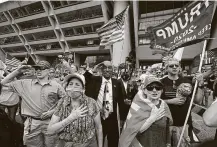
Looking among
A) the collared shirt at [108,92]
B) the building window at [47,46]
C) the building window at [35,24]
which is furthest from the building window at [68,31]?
the collared shirt at [108,92]

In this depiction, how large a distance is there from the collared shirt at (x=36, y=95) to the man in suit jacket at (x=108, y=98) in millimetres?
870

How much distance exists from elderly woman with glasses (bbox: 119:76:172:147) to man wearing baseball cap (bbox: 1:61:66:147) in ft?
4.55

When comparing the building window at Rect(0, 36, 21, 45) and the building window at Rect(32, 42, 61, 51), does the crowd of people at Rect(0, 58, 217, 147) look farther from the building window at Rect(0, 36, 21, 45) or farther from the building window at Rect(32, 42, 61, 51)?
the building window at Rect(0, 36, 21, 45)

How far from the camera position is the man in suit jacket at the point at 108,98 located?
412 cm

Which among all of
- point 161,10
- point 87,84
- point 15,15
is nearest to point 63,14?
point 15,15

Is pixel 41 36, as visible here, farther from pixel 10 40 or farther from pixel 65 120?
pixel 65 120

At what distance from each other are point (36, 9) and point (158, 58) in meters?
24.5

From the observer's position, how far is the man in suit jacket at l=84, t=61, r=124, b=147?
4125 mm

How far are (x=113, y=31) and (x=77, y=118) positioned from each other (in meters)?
4.59

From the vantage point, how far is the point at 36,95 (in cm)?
356

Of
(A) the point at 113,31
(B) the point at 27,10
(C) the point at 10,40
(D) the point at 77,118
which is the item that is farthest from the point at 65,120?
(C) the point at 10,40

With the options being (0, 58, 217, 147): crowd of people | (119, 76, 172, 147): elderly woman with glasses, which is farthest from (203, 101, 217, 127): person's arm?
(119, 76, 172, 147): elderly woman with glasses

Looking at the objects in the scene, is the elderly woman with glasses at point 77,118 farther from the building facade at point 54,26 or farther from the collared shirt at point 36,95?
the building facade at point 54,26

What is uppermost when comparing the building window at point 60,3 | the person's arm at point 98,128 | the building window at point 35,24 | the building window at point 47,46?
the building window at point 60,3
